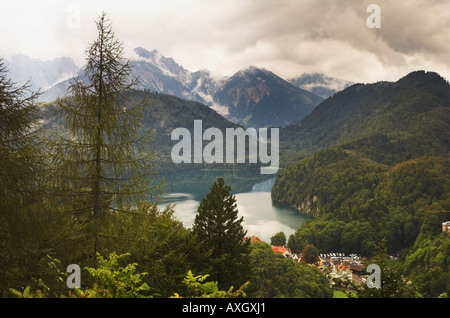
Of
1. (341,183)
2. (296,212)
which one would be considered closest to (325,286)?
(296,212)

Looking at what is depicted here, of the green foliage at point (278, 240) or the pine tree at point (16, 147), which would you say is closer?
the pine tree at point (16, 147)

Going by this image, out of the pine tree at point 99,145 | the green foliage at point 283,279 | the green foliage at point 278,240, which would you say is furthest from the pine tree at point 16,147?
the green foliage at point 278,240

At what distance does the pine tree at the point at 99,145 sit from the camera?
810cm

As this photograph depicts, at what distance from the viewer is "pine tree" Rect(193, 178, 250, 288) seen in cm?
1514

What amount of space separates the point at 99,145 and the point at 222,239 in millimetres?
9857

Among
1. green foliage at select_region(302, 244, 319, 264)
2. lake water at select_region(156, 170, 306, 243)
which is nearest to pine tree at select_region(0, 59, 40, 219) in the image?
lake water at select_region(156, 170, 306, 243)

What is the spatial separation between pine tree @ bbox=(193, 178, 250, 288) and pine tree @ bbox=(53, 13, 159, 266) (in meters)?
7.42

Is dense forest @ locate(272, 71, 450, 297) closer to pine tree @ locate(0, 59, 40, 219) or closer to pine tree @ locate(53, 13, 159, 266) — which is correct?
pine tree @ locate(53, 13, 159, 266)

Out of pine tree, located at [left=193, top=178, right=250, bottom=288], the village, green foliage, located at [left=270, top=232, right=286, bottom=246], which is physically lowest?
the village

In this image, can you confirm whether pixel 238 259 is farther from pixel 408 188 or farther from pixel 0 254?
pixel 408 188

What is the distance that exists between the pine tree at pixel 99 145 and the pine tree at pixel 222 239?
24.3 ft

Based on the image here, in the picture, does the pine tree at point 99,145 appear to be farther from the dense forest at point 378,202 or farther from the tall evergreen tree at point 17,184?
the dense forest at point 378,202

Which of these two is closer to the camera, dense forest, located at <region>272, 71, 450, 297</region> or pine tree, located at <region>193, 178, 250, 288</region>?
pine tree, located at <region>193, 178, 250, 288</region>
